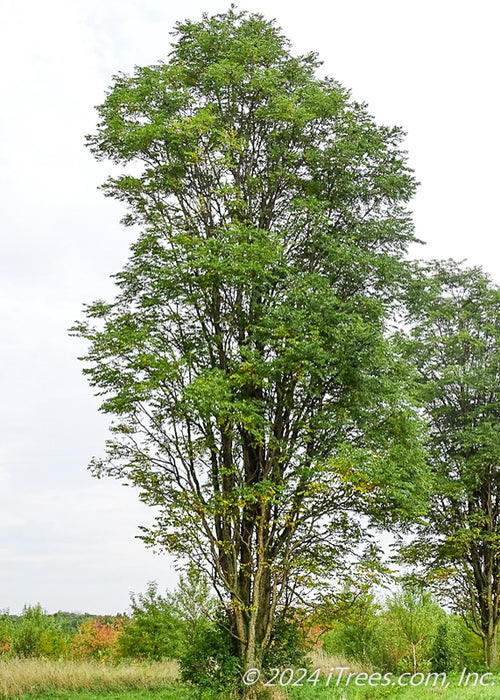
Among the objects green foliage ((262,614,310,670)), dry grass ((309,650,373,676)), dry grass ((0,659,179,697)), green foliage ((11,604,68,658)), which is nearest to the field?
dry grass ((0,659,179,697))

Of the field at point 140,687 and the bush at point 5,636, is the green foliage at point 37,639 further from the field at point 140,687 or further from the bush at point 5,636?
the field at point 140,687

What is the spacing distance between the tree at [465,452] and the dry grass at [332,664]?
359 centimetres

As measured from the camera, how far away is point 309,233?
1468cm

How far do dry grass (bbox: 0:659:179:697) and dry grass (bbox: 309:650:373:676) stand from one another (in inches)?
191

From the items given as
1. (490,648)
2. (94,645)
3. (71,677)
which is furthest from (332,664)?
(94,645)

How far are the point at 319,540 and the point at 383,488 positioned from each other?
2580mm

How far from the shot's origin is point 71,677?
1627cm

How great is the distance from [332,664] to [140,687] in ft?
23.5

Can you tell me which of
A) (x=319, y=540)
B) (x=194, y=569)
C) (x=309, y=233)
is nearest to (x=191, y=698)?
(x=194, y=569)

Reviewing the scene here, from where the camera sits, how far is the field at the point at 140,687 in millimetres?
13266

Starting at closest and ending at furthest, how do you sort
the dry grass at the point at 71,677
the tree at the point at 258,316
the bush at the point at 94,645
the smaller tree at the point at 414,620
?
the tree at the point at 258,316 → the dry grass at the point at 71,677 → the smaller tree at the point at 414,620 → the bush at the point at 94,645

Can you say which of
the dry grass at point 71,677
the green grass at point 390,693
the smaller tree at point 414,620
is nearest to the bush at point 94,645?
the dry grass at point 71,677

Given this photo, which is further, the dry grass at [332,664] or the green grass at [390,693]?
the dry grass at [332,664]

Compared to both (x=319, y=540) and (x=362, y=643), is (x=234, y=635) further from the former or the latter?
(x=362, y=643)
